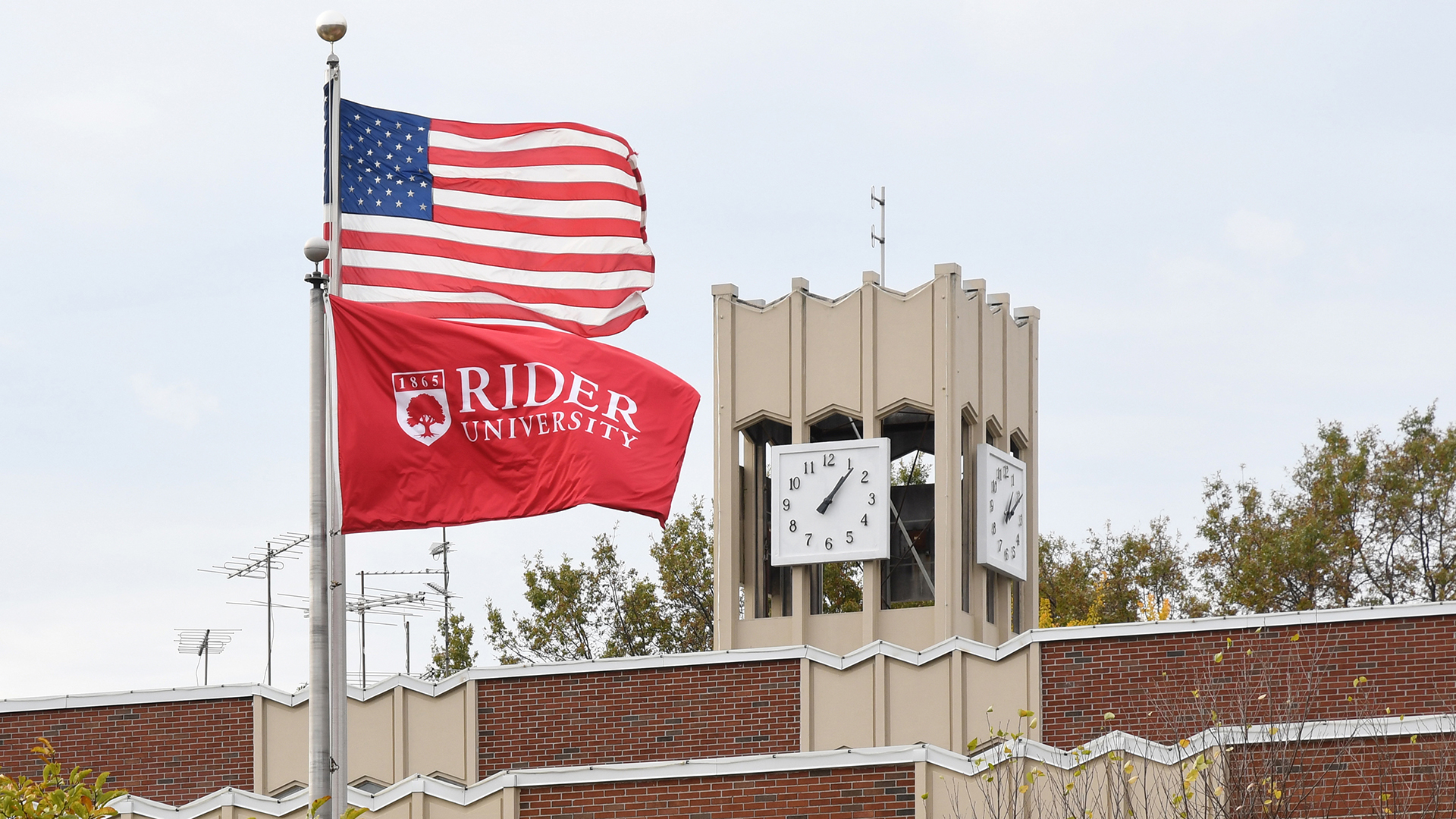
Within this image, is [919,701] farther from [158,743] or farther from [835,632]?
[158,743]

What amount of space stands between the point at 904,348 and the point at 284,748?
37.1 ft

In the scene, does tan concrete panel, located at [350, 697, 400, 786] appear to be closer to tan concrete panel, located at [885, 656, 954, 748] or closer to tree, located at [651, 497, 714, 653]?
tan concrete panel, located at [885, 656, 954, 748]

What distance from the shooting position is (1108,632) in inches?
1064

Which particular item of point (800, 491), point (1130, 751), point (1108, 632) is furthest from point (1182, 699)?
point (800, 491)

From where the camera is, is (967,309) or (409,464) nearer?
(409,464)

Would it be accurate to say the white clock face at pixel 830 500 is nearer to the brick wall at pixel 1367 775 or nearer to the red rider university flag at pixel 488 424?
the brick wall at pixel 1367 775

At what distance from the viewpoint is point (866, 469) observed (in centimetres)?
3195

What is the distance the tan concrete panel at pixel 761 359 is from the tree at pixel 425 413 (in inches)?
657

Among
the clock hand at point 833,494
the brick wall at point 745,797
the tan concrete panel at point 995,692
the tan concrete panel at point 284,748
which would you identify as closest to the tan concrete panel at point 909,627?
the clock hand at point 833,494

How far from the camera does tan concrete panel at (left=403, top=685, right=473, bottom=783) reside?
29641mm

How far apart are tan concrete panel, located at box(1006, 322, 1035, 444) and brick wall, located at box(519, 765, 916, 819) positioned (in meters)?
14.3

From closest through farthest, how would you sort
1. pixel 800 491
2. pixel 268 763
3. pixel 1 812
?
pixel 1 812, pixel 268 763, pixel 800 491

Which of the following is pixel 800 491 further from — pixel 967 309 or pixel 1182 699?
pixel 1182 699

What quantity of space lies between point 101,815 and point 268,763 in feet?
46.9
